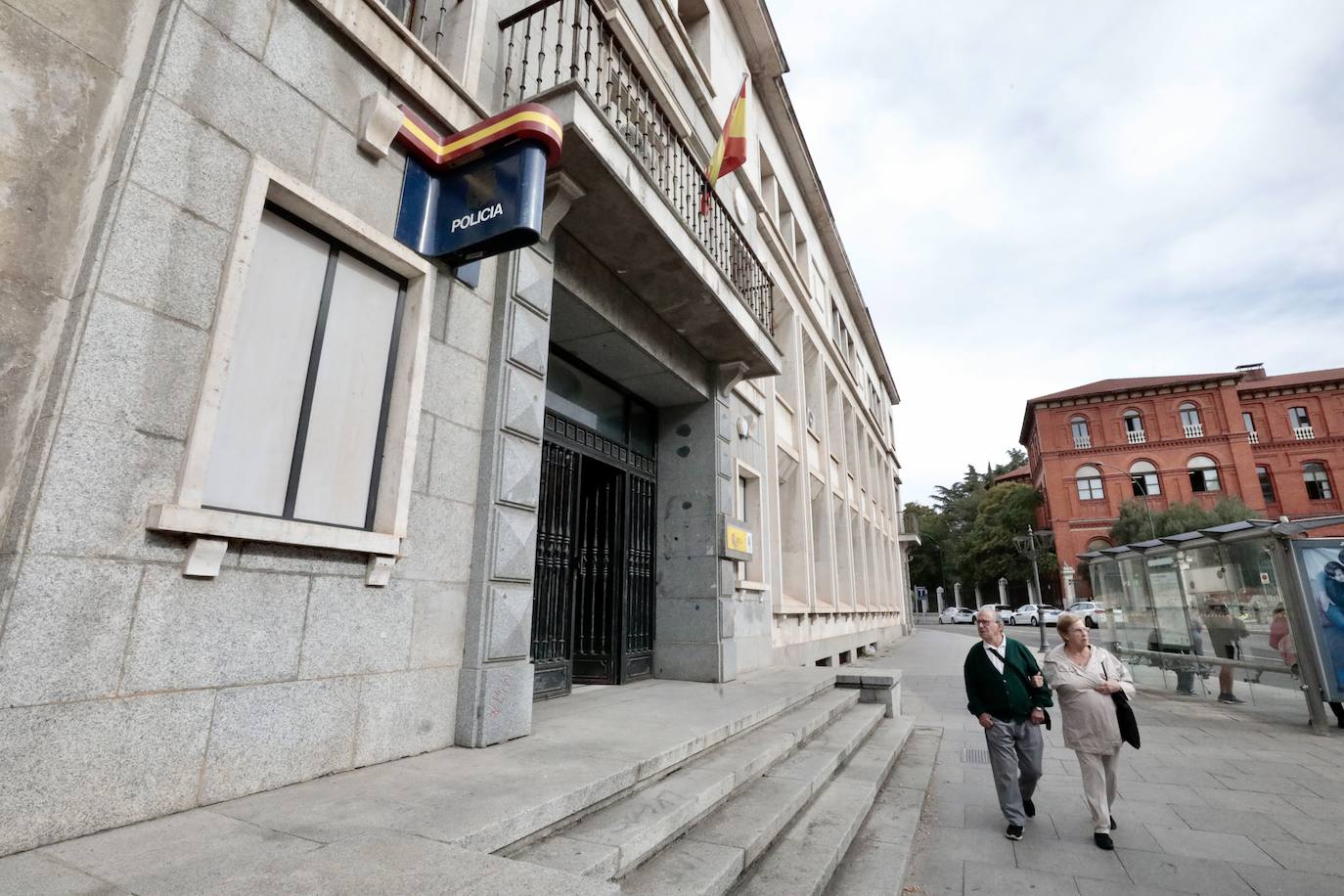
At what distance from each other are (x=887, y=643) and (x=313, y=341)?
2556 cm

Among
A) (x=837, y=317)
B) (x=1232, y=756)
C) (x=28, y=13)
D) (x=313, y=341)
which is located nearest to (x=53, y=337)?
(x=313, y=341)

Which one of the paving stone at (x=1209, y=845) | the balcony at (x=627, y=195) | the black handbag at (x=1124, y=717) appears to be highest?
the balcony at (x=627, y=195)

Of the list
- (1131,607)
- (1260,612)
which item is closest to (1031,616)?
(1131,607)

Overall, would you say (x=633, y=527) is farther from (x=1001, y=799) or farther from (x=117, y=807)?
(x=117, y=807)

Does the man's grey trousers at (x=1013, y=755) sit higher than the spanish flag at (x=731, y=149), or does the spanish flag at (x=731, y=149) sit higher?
the spanish flag at (x=731, y=149)

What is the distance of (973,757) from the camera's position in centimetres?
725

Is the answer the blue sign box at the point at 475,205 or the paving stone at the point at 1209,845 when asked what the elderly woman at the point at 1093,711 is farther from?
the blue sign box at the point at 475,205

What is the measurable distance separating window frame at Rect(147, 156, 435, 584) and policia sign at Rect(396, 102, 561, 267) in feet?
0.92

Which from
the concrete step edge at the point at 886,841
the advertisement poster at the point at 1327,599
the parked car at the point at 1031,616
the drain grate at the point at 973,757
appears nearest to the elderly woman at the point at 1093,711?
the concrete step edge at the point at 886,841

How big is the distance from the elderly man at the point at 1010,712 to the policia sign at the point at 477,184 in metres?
4.52

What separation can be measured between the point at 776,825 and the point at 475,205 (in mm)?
4517

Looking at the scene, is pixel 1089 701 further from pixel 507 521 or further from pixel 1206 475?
pixel 1206 475

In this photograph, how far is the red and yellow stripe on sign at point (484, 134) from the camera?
14.4 ft

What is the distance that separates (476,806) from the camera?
3.02 metres
